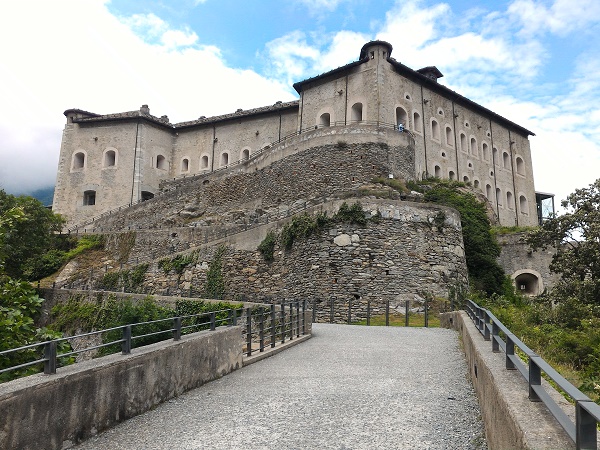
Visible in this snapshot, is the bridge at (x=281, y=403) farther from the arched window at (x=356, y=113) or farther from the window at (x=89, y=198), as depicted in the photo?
the window at (x=89, y=198)

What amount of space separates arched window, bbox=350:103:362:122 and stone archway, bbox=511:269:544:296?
14.3 m

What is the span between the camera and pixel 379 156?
→ 28.0 m

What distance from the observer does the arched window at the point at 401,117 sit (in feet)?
111

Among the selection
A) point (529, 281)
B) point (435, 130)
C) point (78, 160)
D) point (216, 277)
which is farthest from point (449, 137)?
point (78, 160)

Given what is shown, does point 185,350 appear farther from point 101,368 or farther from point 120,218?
point 120,218

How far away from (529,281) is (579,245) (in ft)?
39.6

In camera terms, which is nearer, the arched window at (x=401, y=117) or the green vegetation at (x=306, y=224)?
the green vegetation at (x=306, y=224)

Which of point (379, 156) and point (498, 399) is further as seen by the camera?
point (379, 156)

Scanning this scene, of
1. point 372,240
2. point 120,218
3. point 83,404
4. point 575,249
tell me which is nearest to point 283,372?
point 83,404

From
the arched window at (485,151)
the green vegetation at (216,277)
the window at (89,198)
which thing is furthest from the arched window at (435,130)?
the window at (89,198)

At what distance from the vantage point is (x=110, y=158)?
146 feet

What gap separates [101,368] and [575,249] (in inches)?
736

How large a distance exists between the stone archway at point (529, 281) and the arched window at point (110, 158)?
114ft

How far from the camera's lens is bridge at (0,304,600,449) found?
3.51 metres
